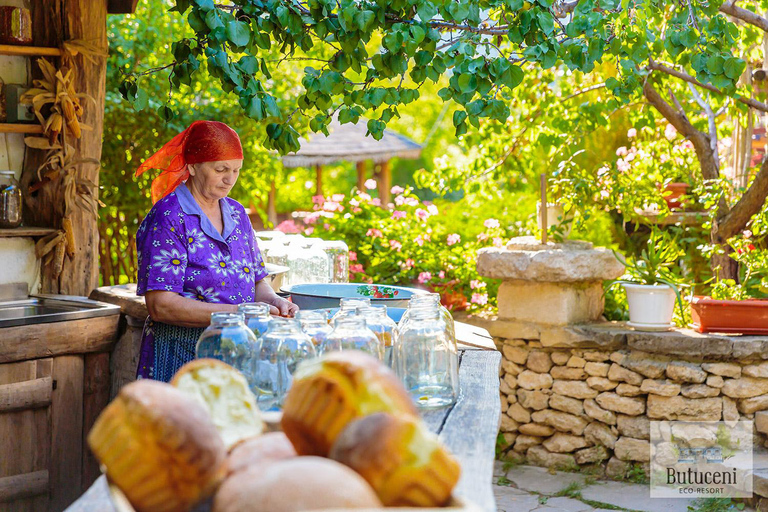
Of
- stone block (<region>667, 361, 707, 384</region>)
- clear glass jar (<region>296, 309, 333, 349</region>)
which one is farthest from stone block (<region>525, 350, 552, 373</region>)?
clear glass jar (<region>296, 309, 333, 349</region>)

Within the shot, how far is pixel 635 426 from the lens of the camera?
4.74 meters

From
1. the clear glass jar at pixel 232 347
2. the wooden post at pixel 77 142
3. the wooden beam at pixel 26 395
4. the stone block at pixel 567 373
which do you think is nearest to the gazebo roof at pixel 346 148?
the stone block at pixel 567 373

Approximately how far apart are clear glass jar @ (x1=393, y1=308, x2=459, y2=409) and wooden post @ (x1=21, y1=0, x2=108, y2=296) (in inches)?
107

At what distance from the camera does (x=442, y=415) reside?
1.61 meters

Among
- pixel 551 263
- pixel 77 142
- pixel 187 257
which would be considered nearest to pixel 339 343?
pixel 187 257

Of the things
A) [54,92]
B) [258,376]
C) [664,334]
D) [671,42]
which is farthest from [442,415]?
[664,334]

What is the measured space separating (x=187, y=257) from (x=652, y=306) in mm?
3105

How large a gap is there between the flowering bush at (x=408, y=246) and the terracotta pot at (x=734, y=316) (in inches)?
60.4

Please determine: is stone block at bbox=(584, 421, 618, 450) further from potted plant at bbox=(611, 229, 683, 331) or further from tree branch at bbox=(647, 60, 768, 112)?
tree branch at bbox=(647, 60, 768, 112)

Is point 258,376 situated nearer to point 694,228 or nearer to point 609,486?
point 609,486

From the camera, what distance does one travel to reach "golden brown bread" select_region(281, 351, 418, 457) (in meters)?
1.12

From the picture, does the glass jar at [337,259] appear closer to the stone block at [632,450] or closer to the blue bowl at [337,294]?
the blue bowl at [337,294]

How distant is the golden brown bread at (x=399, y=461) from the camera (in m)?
1.00

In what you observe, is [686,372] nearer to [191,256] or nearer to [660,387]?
[660,387]
